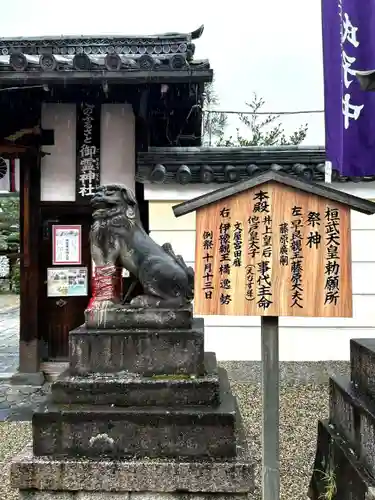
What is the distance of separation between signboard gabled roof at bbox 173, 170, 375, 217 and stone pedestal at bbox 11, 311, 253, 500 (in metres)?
1.08

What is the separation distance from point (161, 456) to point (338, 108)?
11.1ft

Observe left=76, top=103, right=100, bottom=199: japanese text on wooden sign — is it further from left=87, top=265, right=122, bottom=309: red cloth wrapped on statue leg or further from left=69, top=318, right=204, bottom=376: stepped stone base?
left=69, top=318, right=204, bottom=376: stepped stone base

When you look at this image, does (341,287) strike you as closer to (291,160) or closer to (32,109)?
(291,160)

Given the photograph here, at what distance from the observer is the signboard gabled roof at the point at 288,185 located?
3088 mm

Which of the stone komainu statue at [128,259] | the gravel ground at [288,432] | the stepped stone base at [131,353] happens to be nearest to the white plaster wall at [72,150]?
the gravel ground at [288,432]

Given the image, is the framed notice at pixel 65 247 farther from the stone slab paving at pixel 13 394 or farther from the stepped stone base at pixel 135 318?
the stepped stone base at pixel 135 318

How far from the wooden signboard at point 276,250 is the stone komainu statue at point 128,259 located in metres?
0.75

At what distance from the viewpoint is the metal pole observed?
3193 millimetres

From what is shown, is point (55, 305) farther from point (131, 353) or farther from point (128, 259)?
point (131, 353)

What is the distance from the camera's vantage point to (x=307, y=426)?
5.74 meters

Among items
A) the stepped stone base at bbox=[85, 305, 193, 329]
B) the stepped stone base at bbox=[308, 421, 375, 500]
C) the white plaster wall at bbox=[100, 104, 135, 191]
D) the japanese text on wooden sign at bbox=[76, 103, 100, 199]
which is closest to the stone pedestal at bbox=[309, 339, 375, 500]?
the stepped stone base at bbox=[308, 421, 375, 500]

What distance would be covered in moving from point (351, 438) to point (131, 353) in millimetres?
1747

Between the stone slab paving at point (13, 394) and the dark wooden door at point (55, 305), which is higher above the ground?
the dark wooden door at point (55, 305)

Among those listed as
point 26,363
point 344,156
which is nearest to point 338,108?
point 344,156
